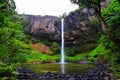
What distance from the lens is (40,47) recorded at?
252ft

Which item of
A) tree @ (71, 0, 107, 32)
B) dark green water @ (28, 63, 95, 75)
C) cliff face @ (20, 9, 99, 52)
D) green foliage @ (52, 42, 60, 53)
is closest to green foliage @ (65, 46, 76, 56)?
cliff face @ (20, 9, 99, 52)

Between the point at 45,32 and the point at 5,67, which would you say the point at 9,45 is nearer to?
the point at 5,67

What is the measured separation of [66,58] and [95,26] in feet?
39.8

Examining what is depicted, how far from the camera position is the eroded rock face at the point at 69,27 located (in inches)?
2926

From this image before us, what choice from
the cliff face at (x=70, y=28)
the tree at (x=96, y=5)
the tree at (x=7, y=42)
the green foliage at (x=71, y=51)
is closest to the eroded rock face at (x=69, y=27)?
the cliff face at (x=70, y=28)

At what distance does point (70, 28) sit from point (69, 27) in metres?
0.47

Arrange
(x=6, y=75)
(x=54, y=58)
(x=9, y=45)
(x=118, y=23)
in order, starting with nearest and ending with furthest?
(x=6, y=75) < (x=9, y=45) < (x=118, y=23) < (x=54, y=58)

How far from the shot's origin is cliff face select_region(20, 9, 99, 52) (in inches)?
2923

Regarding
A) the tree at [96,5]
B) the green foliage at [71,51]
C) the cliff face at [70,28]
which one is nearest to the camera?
the tree at [96,5]

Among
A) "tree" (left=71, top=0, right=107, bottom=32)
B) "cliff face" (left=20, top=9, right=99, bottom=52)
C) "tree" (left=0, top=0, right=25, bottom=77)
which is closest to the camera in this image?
"tree" (left=0, top=0, right=25, bottom=77)

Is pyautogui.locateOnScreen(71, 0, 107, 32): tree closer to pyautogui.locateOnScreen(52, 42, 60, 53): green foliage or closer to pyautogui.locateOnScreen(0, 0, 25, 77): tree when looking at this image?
pyautogui.locateOnScreen(0, 0, 25, 77): tree

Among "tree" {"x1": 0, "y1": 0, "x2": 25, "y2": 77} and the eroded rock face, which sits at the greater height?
the eroded rock face

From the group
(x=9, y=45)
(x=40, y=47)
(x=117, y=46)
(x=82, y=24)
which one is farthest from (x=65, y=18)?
(x=9, y=45)

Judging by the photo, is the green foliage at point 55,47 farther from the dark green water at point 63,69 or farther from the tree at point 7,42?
the tree at point 7,42
